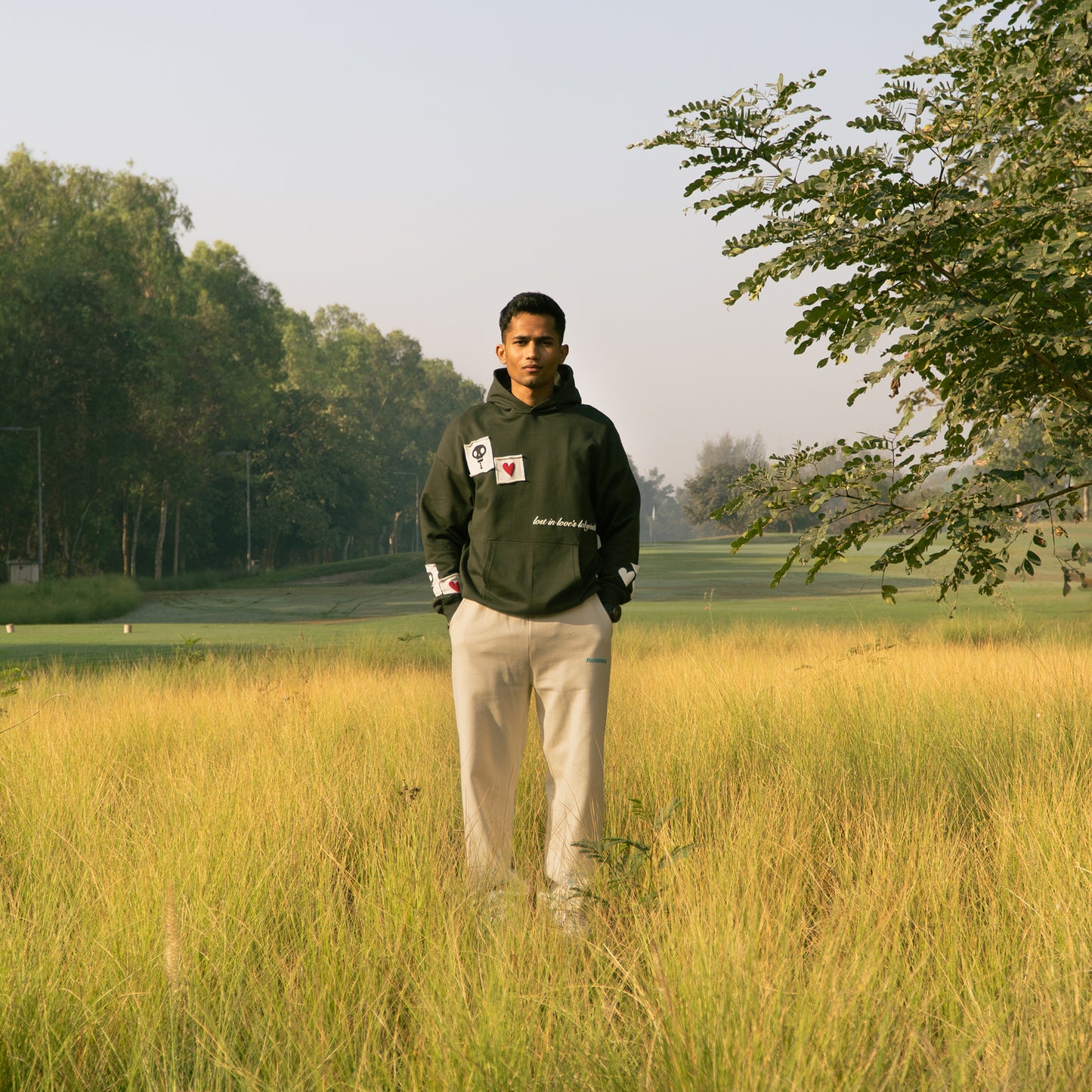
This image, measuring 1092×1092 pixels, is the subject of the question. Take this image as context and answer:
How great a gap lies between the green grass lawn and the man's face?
2887mm

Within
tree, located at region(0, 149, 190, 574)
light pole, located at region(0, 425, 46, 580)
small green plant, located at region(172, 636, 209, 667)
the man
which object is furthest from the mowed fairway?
tree, located at region(0, 149, 190, 574)

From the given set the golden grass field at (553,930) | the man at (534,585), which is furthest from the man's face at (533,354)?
the golden grass field at (553,930)

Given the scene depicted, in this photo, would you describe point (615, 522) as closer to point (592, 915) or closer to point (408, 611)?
point (592, 915)

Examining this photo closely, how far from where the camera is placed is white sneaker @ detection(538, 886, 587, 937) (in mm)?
3479

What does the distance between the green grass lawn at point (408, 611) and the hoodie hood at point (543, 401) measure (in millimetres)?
2776

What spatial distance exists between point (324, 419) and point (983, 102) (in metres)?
70.0

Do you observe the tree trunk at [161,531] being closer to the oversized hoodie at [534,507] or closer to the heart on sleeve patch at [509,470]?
the oversized hoodie at [534,507]

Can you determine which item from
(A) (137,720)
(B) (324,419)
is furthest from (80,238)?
(A) (137,720)

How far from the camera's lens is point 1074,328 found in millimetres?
4234

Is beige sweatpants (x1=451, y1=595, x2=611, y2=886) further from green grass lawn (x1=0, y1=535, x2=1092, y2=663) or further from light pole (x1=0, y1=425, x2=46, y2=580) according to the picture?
light pole (x1=0, y1=425, x2=46, y2=580)

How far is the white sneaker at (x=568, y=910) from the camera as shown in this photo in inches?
137

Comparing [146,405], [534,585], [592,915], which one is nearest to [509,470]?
[534,585]

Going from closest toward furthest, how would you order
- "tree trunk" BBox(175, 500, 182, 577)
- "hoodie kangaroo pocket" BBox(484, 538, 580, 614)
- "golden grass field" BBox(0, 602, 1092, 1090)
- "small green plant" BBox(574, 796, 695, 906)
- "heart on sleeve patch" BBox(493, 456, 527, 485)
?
"golden grass field" BBox(0, 602, 1092, 1090) → "small green plant" BBox(574, 796, 695, 906) → "hoodie kangaroo pocket" BBox(484, 538, 580, 614) → "heart on sleeve patch" BBox(493, 456, 527, 485) → "tree trunk" BBox(175, 500, 182, 577)

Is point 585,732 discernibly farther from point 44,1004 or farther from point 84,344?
point 84,344
